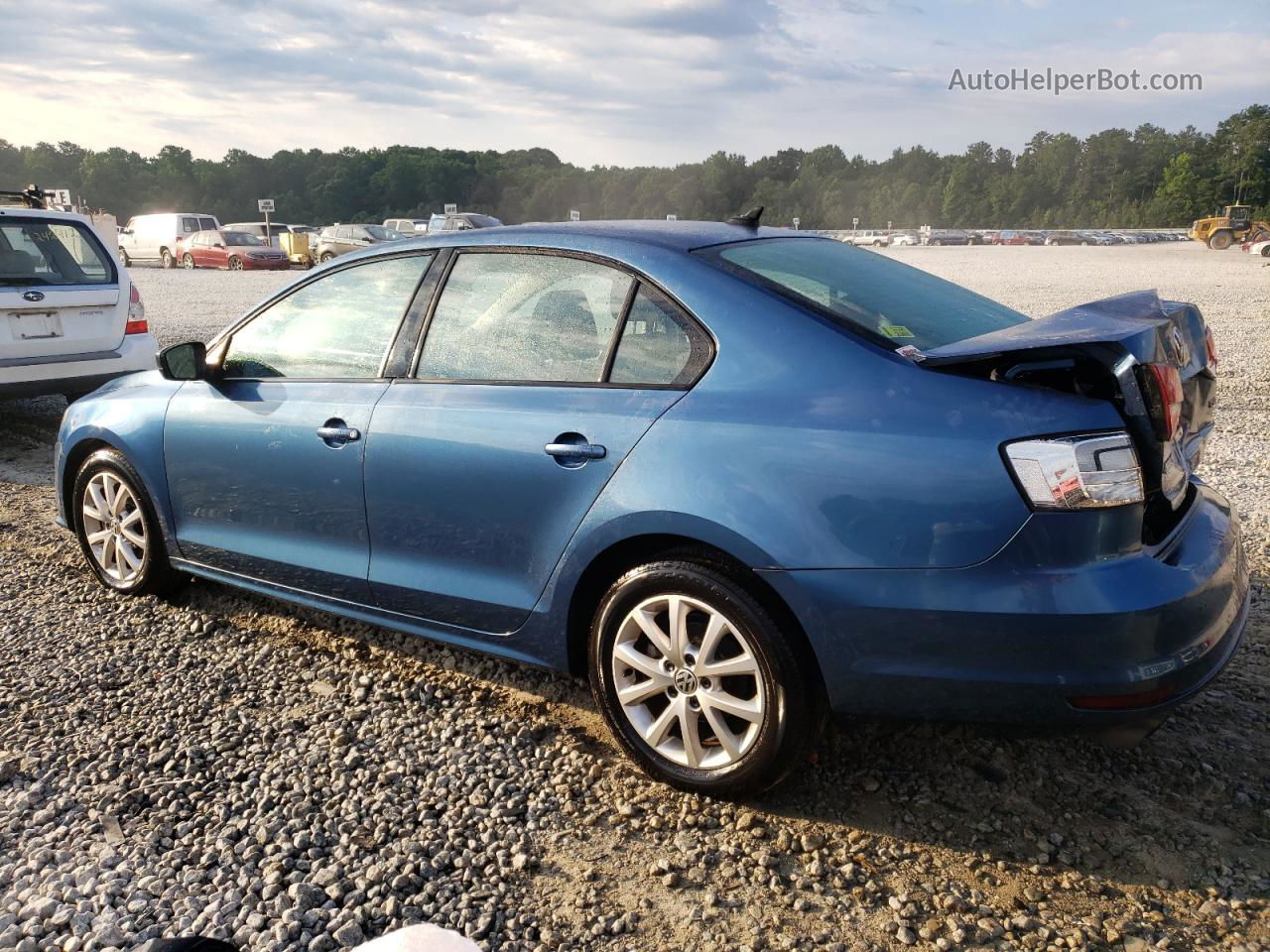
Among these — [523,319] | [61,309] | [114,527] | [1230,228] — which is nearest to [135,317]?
[61,309]

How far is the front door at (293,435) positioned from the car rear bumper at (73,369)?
3.58 meters

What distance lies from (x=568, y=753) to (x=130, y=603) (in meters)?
2.48

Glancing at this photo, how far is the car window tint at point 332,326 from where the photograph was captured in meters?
3.64

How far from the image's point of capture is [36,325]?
7.28m

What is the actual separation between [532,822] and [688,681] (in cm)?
59

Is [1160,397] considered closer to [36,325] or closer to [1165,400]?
[1165,400]

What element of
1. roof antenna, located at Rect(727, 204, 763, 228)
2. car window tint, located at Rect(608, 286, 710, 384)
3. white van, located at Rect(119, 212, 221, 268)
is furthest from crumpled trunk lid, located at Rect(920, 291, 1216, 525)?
white van, located at Rect(119, 212, 221, 268)

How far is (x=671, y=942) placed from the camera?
2367 millimetres

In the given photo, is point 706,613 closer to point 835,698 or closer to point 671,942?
point 835,698

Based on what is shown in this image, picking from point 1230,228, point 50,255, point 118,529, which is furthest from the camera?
point 1230,228

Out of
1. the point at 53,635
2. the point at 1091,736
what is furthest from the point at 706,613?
the point at 53,635

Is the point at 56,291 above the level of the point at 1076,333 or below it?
below

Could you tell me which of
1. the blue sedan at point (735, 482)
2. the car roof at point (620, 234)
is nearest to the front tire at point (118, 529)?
the blue sedan at point (735, 482)

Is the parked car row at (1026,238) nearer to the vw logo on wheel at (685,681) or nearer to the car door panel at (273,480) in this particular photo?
the car door panel at (273,480)
